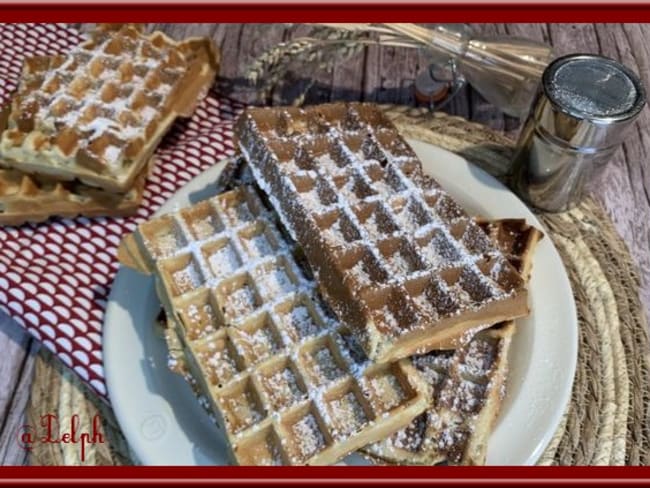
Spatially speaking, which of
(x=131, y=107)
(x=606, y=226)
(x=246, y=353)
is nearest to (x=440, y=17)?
(x=606, y=226)

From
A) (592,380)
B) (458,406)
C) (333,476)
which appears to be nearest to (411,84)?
(592,380)

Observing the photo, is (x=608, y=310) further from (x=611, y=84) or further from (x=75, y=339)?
(x=75, y=339)

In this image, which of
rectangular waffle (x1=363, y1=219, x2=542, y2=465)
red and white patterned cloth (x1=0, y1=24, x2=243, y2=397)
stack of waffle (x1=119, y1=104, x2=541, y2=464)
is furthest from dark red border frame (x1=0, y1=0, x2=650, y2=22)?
rectangular waffle (x1=363, y1=219, x2=542, y2=465)

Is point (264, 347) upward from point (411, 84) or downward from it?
downward

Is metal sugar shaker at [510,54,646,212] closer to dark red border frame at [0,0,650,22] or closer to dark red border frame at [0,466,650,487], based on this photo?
dark red border frame at [0,0,650,22]

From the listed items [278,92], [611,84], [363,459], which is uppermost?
[611,84]

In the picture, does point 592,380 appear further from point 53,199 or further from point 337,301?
point 53,199
